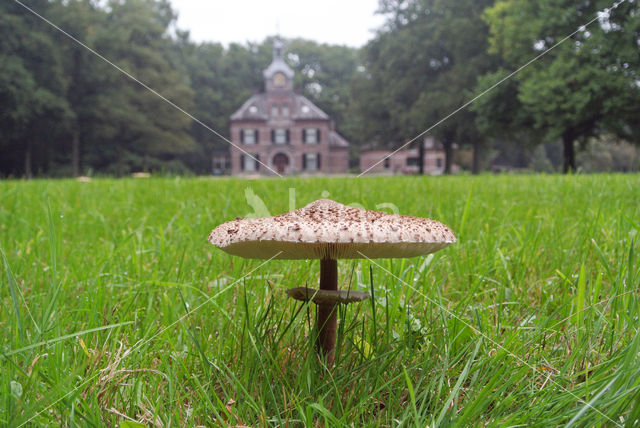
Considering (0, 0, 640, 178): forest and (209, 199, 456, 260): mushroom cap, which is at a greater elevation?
(0, 0, 640, 178): forest

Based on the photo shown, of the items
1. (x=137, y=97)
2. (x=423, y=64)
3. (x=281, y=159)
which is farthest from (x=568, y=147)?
(x=137, y=97)

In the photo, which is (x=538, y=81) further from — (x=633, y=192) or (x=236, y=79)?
(x=633, y=192)

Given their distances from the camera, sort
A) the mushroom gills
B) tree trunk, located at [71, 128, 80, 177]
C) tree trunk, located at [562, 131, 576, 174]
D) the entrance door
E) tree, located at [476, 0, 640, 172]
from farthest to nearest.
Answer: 1. the entrance door
2. tree trunk, located at [71, 128, 80, 177]
3. tree trunk, located at [562, 131, 576, 174]
4. tree, located at [476, 0, 640, 172]
5. the mushroom gills

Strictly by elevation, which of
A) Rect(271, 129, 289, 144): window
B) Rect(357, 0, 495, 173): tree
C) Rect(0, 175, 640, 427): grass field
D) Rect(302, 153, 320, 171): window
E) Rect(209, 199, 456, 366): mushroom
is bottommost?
Rect(0, 175, 640, 427): grass field

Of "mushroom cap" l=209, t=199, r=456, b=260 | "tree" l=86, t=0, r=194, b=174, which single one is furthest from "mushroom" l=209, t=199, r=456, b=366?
"tree" l=86, t=0, r=194, b=174

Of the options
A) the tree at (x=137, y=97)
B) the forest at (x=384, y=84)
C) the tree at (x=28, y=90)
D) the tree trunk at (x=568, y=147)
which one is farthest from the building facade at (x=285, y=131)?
the tree trunk at (x=568, y=147)

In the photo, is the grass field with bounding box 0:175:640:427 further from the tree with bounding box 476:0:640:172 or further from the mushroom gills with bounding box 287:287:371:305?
the tree with bounding box 476:0:640:172

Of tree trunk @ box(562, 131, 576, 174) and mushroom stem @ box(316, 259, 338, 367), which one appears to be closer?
mushroom stem @ box(316, 259, 338, 367)
